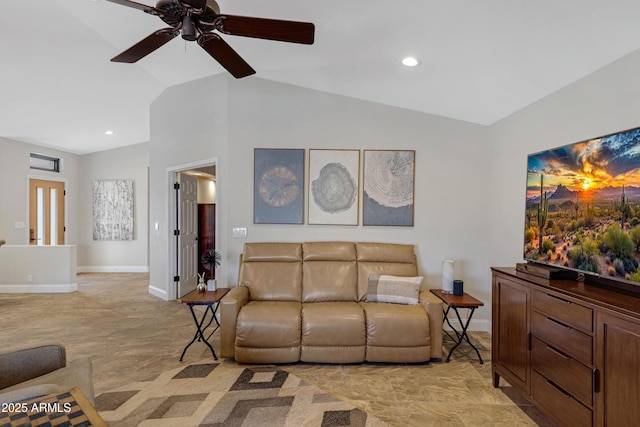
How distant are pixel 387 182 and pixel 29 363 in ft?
11.1

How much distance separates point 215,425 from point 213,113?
3.38 meters

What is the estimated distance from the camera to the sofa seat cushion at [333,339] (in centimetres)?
286

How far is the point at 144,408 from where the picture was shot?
7.38ft

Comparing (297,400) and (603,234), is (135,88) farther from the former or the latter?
(603,234)

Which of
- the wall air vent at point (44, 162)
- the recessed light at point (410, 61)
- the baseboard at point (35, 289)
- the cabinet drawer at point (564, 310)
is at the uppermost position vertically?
the recessed light at point (410, 61)

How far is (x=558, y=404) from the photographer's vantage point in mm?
1893

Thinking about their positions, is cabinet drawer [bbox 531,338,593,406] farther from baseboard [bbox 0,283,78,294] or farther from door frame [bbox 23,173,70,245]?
door frame [bbox 23,173,70,245]

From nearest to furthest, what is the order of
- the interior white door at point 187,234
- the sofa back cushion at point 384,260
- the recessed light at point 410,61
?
1. the recessed light at point 410,61
2. the sofa back cushion at point 384,260
3. the interior white door at point 187,234

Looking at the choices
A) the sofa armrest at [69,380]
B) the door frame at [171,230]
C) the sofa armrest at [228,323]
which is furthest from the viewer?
the door frame at [171,230]

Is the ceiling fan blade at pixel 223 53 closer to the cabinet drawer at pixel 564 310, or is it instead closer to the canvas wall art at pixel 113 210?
the cabinet drawer at pixel 564 310

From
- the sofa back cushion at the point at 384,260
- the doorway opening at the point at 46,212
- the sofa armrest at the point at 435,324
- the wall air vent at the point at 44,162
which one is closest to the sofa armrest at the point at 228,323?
the sofa back cushion at the point at 384,260

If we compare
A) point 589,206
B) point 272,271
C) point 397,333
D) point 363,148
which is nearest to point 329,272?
point 272,271

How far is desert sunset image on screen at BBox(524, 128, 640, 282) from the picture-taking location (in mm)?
1863

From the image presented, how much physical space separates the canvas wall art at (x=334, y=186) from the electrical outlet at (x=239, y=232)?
81 centimetres
